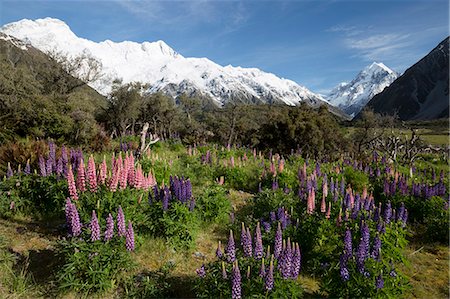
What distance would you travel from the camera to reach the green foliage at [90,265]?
4.78 metres

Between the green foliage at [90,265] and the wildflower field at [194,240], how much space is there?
0.02 metres

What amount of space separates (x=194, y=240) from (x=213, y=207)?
1493 millimetres

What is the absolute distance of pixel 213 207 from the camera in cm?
A: 823

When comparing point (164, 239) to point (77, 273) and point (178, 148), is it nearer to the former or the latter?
point (77, 273)

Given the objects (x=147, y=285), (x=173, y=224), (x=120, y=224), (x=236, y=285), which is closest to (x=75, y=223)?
(x=120, y=224)

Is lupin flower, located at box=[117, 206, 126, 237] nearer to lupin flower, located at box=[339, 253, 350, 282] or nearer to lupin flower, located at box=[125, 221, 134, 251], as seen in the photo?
lupin flower, located at box=[125, 221, 134, 251]

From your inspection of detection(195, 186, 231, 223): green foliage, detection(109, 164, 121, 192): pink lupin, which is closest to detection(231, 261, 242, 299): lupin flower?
detection(109, 164, 121, 192): pink lupin

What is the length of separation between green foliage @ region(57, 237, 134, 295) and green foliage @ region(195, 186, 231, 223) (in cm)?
307

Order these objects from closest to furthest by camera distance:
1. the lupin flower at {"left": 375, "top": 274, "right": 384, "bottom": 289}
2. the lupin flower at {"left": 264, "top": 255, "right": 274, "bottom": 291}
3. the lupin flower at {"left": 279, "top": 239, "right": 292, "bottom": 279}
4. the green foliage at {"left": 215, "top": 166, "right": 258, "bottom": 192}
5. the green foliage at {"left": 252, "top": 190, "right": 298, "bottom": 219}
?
the lupin flower at {"left": 264, "top": 255, "right": 274, "bottom": 291}
the lupin flower at {"left": 279, "top": 239, "right": 292, "bottom": 279}
the lupin flower at {"left": 375, "top": 274, "right": 384, "bottom": 289}
the green foliage at {"left": 252, "top": 190, "right": 298, "bottom": 219}
the green foliage at {"left": 215, "top": 166, "right": 258, "bottom": 192}

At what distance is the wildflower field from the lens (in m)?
4.80

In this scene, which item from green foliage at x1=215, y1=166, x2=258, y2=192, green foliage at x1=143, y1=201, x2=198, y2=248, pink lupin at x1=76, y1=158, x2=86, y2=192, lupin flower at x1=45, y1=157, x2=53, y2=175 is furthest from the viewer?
green foliage at x1=215, y1=166, x2=258, y2=192

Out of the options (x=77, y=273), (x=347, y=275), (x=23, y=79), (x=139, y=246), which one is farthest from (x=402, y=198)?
(x=23, y=79)

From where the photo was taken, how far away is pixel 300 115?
21.3 metres

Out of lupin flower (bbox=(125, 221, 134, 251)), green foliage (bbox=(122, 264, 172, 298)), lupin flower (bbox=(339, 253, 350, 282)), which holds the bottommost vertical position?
green foliage (bbox=(122, 264, 172, 298))
